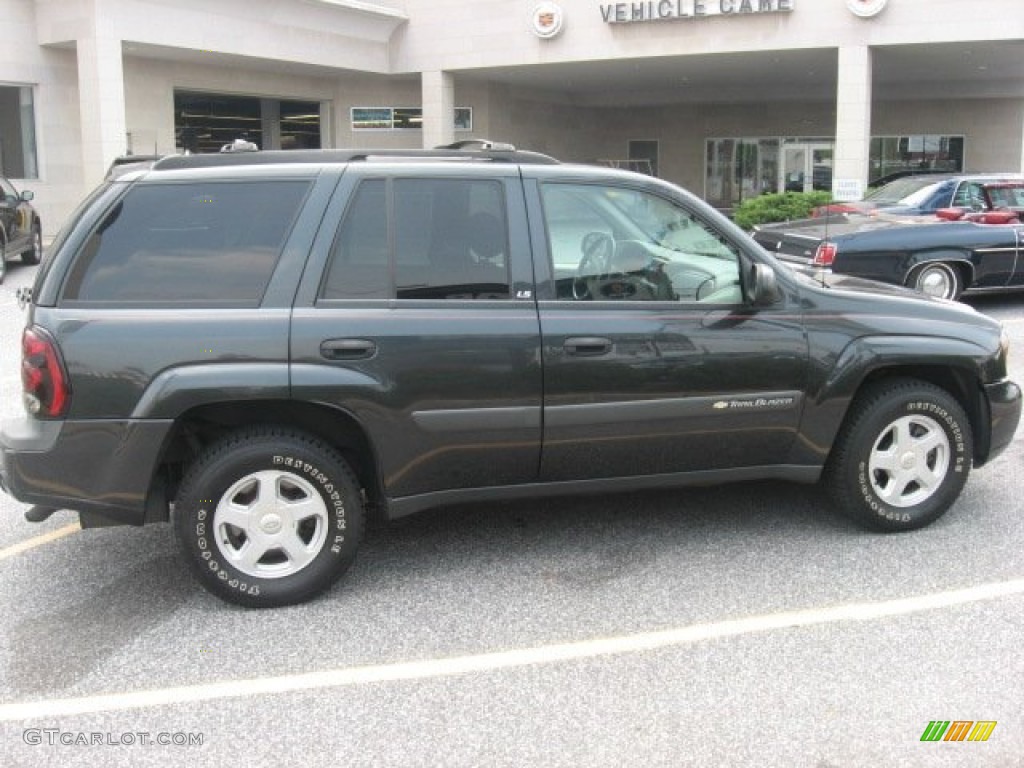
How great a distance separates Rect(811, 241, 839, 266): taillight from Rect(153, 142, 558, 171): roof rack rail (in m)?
6.08

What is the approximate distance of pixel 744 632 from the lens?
158 inches

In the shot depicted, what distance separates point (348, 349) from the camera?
13.5 feet

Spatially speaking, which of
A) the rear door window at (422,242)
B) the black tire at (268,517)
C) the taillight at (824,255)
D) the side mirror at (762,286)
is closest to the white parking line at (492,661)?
the black tire at (268,517)

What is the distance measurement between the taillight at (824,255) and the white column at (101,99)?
15088 mm

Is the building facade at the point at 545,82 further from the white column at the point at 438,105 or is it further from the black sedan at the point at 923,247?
the black sedan at the point at 923,247

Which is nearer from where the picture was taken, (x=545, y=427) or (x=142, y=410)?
(x=142, y=410)

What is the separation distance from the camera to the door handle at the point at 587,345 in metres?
4.35

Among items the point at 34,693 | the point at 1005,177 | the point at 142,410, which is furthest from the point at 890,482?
the point at 1005,177

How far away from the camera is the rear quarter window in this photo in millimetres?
4082

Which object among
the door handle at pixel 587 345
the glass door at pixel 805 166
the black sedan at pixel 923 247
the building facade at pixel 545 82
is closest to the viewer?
the door handle at pixel 587 345

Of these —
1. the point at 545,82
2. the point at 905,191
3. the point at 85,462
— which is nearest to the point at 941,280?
the point at 905,191

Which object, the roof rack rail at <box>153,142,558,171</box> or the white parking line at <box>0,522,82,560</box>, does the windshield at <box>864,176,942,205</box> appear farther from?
the white parking line at <box>0,522,82,560</box>

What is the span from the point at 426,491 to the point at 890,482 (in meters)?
2.25

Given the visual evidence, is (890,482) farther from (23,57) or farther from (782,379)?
Answer: (23,57)
